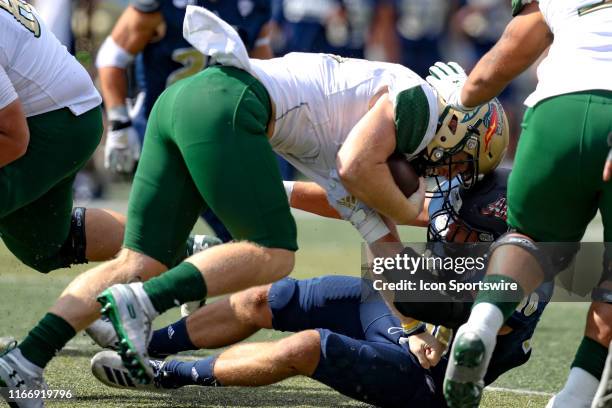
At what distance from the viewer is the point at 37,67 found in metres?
4.33

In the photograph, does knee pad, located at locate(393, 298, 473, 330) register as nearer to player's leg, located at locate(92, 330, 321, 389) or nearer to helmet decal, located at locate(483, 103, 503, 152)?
player's leg, located at locate(92, 330, 321, 389)

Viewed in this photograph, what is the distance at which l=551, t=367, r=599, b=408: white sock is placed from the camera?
3611mm

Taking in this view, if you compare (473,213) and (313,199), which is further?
(313,199)

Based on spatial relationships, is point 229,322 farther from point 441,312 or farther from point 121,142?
point 121,142

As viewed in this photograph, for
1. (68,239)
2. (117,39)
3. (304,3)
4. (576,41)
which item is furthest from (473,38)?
(576,41)

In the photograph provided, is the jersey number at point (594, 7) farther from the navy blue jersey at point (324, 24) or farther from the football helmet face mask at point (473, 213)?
the navy blue jersey at point (324, 24)

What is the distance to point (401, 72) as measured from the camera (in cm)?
399

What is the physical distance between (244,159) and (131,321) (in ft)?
1.96

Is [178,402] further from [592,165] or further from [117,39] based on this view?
[117,39]

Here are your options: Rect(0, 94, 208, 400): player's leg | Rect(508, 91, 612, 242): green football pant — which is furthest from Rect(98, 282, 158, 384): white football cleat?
Rect(508, 91, 612, 242): green football pant

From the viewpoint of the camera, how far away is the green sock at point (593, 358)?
3605 millimetres

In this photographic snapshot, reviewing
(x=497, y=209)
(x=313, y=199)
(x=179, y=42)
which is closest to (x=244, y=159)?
(x=313, y=199)

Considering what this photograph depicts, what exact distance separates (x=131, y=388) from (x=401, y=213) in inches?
48.8

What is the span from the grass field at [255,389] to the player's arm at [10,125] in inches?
35.9
